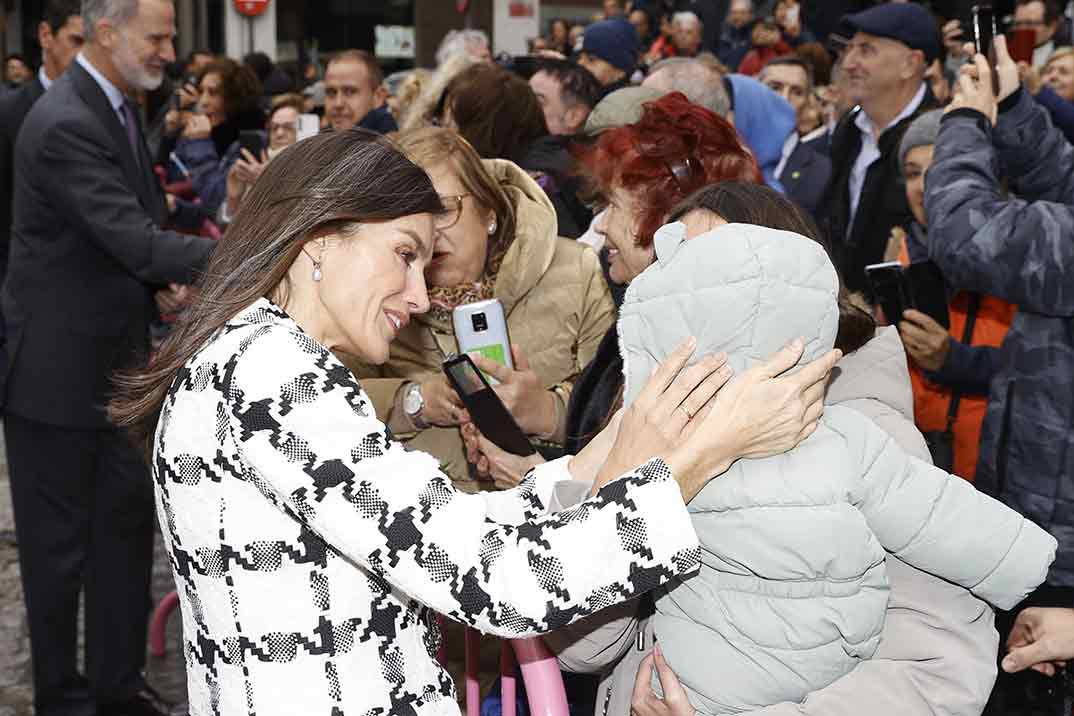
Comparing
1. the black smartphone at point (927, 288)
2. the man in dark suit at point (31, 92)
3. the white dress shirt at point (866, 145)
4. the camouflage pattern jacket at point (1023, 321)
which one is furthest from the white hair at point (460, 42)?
the camouflage pattern jacket at point (1023, 321)

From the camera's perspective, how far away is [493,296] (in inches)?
121

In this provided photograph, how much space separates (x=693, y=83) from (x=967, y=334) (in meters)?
1.75

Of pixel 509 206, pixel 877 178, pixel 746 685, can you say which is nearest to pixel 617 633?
pixel 746 685

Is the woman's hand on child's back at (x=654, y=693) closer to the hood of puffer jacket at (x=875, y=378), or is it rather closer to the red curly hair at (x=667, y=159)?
the hood of puffer jacket at (x=875, y=378)

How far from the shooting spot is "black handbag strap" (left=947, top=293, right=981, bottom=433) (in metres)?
3.64

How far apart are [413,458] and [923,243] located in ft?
9.22

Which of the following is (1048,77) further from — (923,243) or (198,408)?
(198,408)

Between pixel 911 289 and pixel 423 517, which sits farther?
pixel 911 289

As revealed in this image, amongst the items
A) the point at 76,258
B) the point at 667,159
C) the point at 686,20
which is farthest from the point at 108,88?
the point at 686,20

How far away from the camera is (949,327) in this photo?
3.69 metres

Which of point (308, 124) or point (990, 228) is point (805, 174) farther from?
point (990, 228)

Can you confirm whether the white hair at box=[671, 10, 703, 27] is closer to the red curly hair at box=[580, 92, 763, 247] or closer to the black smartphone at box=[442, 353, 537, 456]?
the red curly hair at box=[580, 92, 763, 247]

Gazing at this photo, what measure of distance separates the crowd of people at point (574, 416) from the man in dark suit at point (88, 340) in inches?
0.5

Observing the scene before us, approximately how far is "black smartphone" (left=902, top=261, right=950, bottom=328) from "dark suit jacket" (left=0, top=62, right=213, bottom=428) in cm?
210
